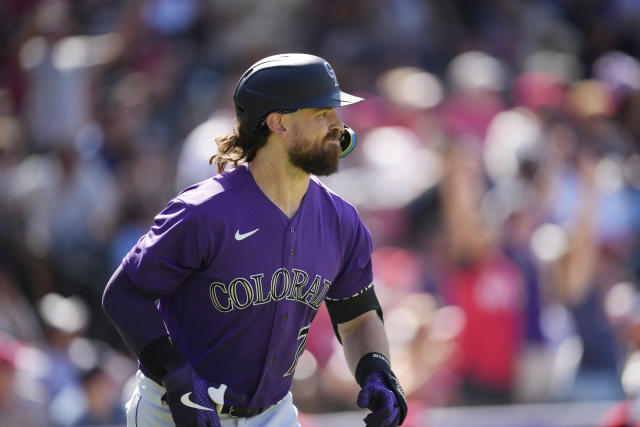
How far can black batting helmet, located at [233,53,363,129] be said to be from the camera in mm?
3432

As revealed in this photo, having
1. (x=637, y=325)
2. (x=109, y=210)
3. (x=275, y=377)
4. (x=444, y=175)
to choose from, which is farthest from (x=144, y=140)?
(x=275, y=377)

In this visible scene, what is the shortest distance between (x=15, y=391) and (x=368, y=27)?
5.23 metres

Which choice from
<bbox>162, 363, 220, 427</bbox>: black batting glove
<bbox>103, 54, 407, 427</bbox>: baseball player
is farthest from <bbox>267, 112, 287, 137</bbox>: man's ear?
<bbox>162, 363, 220, 427</bbox>: black batting glove

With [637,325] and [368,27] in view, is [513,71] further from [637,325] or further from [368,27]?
[637,325]

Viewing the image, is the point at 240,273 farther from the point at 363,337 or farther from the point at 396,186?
the point at 396,186

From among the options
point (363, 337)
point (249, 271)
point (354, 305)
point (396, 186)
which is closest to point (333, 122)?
point (249, 271)

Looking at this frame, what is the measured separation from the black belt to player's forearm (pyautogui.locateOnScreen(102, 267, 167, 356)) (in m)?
0.37

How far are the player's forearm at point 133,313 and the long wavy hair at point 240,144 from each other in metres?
0.52

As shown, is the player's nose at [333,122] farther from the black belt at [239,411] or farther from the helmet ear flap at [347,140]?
the black belt at [239,411]

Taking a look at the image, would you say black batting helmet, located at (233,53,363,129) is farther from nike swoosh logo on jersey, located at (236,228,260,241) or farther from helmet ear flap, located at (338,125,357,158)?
nike swoosh logo on jersey, located at (236,228,260,241)

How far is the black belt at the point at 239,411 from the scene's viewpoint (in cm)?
352

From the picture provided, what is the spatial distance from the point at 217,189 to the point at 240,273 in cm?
29

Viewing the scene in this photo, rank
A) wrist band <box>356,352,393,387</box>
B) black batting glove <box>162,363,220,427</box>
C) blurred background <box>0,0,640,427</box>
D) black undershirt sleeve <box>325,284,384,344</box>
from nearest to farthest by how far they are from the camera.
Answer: black batting glove <box>162,363,220,427</box> → wrist band <box>356,352,393,387</box> → black undershirt sleeve <box>325,284,384,344</box> → blurred background <box>0,0,640,427</box>

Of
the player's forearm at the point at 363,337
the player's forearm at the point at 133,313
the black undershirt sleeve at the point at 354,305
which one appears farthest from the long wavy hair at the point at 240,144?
the player's forearm at the point at 363,337
